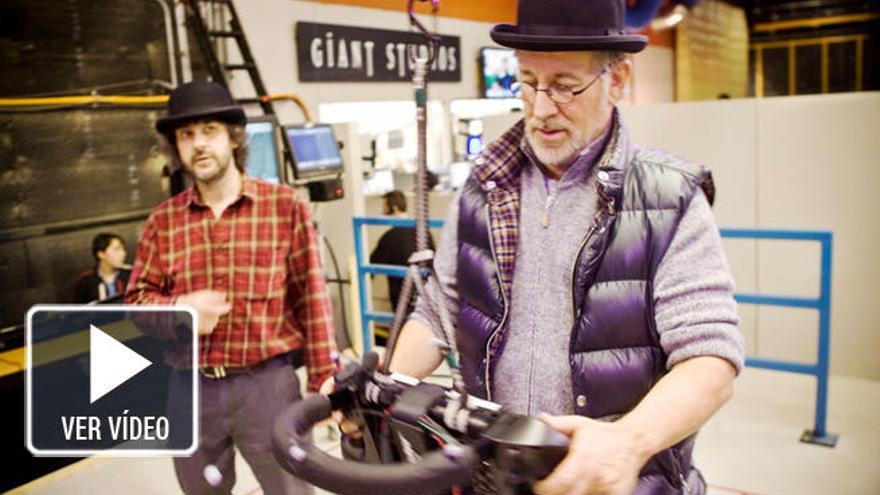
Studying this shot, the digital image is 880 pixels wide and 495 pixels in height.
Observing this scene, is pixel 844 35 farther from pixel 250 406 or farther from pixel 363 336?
pixel 250 406

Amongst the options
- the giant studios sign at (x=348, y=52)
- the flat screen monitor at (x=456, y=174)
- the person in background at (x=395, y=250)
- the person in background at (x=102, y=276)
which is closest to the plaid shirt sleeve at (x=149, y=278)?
the person in background at (x=102, y=276)

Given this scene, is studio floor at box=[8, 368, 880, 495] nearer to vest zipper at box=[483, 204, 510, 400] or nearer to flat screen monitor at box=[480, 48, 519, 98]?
vest zipper at box=[483, 204, 510, 400]

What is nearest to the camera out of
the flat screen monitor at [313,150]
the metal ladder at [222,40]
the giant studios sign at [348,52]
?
the flat screen monitor at [313,150]

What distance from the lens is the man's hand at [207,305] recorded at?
197 cm

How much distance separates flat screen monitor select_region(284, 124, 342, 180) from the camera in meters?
4.46

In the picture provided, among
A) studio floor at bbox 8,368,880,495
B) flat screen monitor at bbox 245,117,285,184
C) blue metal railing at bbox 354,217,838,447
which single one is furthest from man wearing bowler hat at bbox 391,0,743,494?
flat screen monitor at bbox 245,117,285,184

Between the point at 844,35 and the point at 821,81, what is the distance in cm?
88

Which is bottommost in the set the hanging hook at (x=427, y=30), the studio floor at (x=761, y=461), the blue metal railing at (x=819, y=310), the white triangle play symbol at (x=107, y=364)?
the studio floor at (x=761, y=461)

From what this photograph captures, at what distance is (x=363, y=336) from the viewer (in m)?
4.39

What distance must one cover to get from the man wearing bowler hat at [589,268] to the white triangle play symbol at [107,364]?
70cm

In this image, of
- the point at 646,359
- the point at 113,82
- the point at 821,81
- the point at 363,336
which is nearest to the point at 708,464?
the point at 363,336

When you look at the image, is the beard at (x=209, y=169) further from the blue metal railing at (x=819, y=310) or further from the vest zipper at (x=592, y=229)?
the blue metal railing at (x=819, y=310)

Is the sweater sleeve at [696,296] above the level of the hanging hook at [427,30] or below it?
below

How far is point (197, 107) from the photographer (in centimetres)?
215
